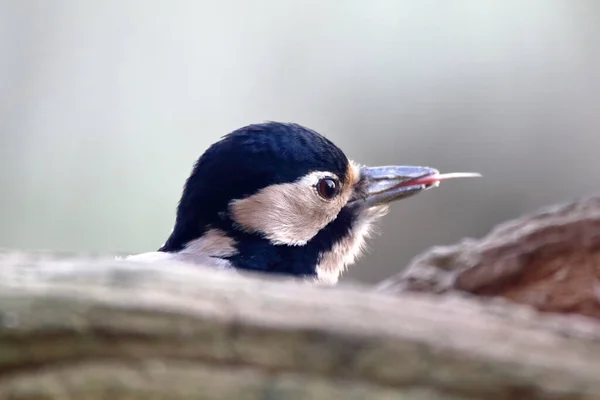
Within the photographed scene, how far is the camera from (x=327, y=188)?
5.37ft

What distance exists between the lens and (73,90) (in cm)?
349

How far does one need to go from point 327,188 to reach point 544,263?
0.68 meters

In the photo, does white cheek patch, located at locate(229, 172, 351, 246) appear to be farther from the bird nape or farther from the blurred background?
the blurred background

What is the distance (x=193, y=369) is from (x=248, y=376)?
0.03 m

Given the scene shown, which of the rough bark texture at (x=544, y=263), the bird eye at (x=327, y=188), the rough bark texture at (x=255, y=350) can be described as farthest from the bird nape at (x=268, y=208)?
the rough bark texture at (x=255, y=350)

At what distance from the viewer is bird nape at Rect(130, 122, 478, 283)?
1.50 meters

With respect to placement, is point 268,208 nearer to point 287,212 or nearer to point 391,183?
point 287,212

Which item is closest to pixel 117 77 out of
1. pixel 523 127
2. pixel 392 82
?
pixel 392 82

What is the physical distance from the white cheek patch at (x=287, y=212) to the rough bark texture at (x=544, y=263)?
0.51 m

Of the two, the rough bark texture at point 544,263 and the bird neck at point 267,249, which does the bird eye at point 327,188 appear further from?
the rough bark texture at point 544,263

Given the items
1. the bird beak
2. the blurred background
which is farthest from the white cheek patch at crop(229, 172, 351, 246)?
the blurred background

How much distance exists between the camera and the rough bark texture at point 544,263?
0.98m

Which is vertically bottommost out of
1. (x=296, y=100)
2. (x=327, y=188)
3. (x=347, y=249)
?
(x=347, y=249)

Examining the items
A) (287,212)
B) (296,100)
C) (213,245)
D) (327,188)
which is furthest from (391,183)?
(296,100)
